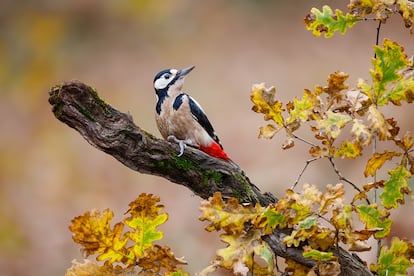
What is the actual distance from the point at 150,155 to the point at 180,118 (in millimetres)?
616

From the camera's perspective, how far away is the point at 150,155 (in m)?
1.61

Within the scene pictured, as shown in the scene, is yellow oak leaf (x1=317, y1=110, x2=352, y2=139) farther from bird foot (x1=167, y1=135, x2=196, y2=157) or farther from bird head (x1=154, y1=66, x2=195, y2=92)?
bird head (x1=154, y1=66, x2=195, y2=92)

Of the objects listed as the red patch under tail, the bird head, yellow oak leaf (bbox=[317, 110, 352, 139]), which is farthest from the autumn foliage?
the bird head

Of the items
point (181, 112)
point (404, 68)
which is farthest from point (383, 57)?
point (181, 112)

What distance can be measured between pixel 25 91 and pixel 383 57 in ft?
11.0

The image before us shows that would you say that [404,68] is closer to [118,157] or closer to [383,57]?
[383,57]

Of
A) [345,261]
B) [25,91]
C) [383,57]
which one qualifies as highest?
[25,91]

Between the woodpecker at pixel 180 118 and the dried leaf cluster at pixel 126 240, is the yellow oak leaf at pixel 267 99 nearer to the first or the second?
the dried leaf cluster at pixel 126 240

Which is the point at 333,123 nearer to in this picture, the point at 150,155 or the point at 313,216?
the point at 313,216

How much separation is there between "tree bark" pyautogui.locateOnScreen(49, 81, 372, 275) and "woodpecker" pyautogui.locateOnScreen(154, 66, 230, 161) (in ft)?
1.41

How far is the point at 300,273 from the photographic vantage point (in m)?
1.39

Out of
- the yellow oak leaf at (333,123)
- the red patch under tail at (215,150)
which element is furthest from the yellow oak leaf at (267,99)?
the red patch under tail at (215,150)

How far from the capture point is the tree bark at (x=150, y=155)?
1522mm

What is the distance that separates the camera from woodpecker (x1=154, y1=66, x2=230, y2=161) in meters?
2.19
